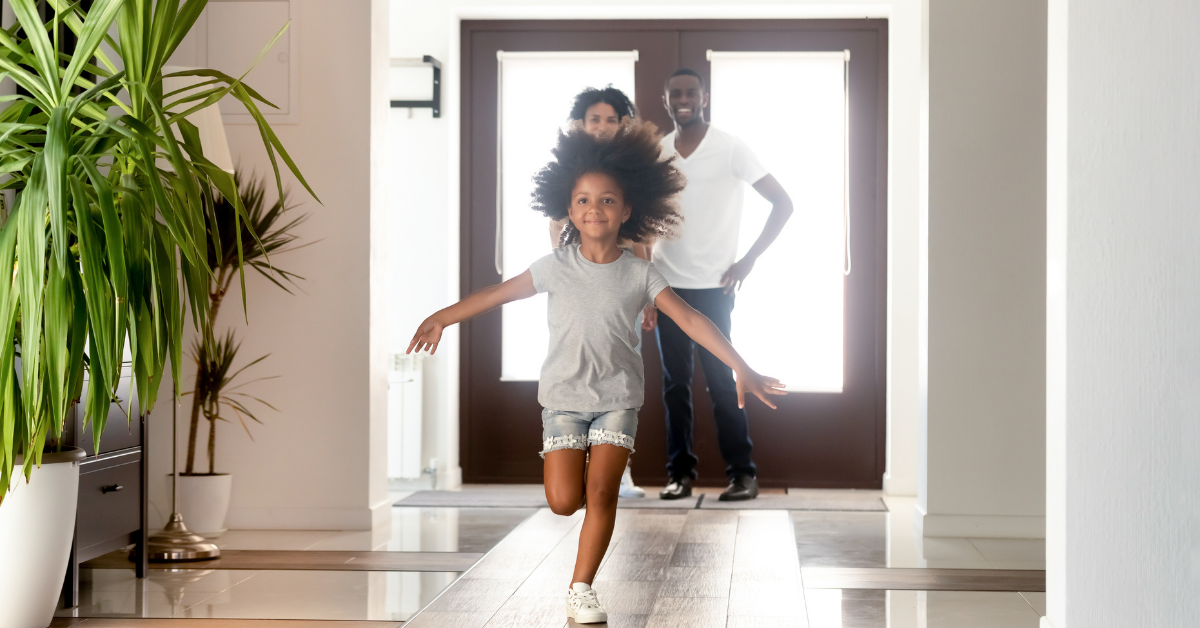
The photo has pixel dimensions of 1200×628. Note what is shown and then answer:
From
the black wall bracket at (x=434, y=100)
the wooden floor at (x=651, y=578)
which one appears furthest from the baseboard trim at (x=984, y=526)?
the black wall bracket at (x=434, y=100)

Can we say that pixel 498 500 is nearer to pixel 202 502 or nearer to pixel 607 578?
pixel 202 502

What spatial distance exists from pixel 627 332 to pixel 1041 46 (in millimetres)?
1917

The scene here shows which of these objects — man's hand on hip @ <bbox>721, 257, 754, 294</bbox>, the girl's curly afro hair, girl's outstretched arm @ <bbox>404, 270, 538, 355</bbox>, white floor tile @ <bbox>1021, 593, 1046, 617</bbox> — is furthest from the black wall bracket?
white floor tile @ <bbox>1021, 593, 1046, 617</bbox>

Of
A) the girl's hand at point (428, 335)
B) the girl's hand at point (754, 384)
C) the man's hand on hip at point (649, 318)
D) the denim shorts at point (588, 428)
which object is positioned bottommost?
the denim shorts at point (588, 428)

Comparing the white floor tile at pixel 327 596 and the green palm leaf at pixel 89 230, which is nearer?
the green palm leaf at pixel 89 230

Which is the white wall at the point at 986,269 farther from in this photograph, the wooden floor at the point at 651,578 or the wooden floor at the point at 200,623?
the wooden floor at the point at 200,623

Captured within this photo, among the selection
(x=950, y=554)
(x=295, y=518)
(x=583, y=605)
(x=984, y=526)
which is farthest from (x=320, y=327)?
(x=984, y=526)

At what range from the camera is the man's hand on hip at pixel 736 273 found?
4.20m

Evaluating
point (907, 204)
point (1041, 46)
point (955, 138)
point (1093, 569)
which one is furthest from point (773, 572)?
point (907, 204)

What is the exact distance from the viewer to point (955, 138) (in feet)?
11.5

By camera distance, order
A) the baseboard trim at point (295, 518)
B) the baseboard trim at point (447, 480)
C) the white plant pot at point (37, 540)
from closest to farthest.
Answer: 1. the white plant pot at point (37, 540)
2. the baseboard trim at point (295, 518)
3. the baseboard trim at point (447, 480)

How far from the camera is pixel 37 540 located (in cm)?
223

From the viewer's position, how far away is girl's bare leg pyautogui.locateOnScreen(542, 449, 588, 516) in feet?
7.82

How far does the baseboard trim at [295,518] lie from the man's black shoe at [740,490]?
56.1 inches
